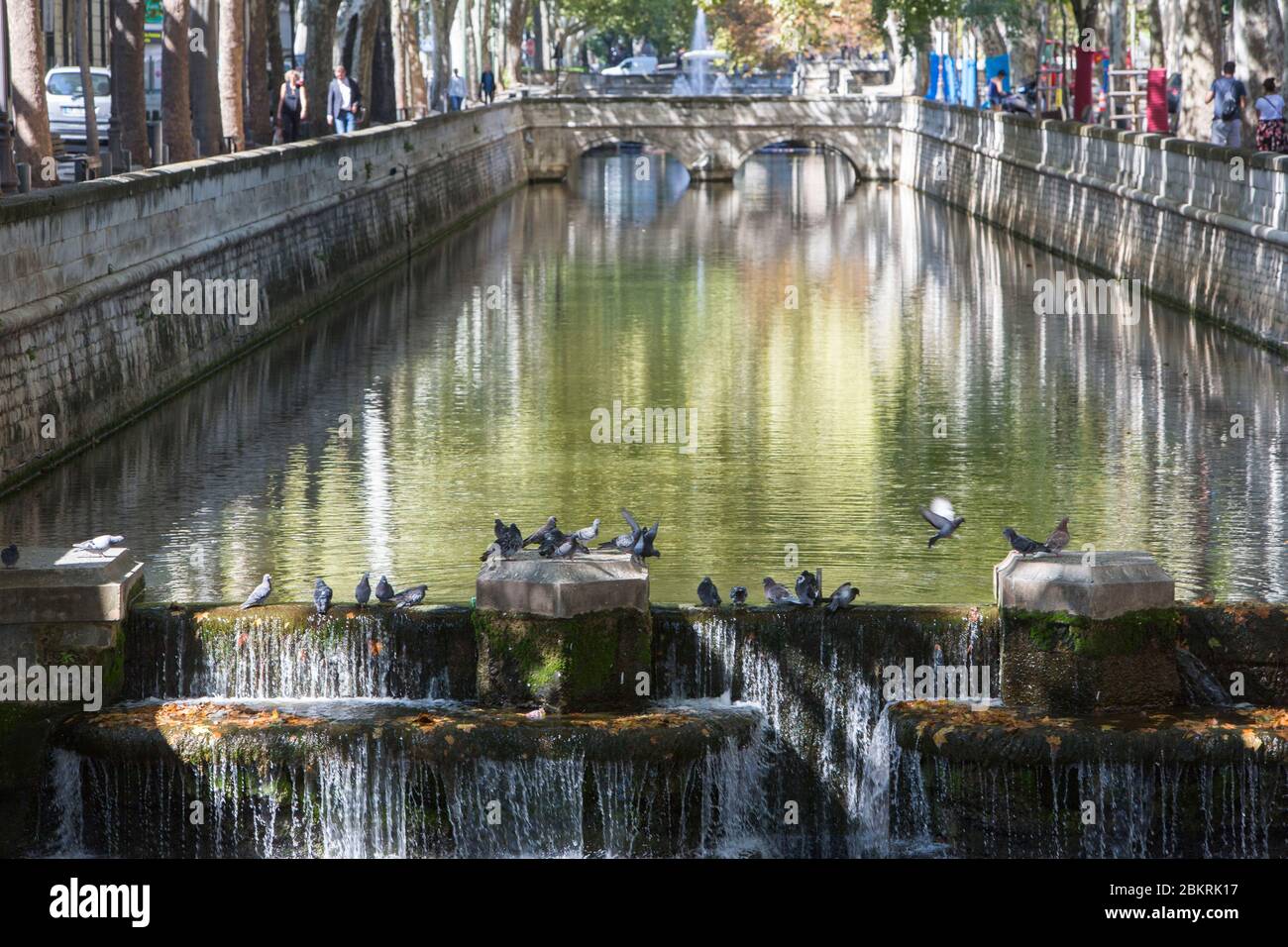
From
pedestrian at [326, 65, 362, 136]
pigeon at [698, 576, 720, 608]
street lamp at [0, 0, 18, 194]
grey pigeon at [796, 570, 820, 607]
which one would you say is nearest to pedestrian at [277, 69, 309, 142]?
pedestrian at [326, 65, 362, 136]

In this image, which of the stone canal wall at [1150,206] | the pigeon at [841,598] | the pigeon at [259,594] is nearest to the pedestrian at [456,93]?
the stone canal wall at [1150,206]

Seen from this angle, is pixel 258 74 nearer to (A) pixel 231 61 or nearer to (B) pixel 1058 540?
(A) pixel 231 61

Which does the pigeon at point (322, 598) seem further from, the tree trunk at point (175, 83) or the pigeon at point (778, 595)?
the tree trunk at point (175, 83)

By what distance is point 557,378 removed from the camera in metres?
26.5

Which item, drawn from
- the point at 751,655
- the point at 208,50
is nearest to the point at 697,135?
the point at 208,50

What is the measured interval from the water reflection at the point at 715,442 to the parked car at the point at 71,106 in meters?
7.16

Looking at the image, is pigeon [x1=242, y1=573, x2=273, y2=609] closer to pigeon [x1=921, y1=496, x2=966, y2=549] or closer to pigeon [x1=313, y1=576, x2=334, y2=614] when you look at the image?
pigeon [x1=313, y1=576, x2=334, y2=614]

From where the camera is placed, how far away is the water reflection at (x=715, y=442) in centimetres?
1720

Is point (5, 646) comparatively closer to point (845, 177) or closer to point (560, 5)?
point (845, 177)

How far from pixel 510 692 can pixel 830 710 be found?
1.96 meters

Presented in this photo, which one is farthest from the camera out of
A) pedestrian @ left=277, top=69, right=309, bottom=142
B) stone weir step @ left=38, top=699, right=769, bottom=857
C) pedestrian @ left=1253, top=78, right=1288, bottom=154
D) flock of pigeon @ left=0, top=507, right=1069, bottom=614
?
pedestrian @ left=277, top=69, right=309, bottom=142

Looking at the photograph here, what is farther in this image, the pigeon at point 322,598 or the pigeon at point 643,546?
the pigeon at point 643,546

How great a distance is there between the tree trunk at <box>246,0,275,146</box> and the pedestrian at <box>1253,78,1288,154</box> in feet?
54.5

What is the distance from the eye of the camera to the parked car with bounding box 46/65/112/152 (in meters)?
40.2
